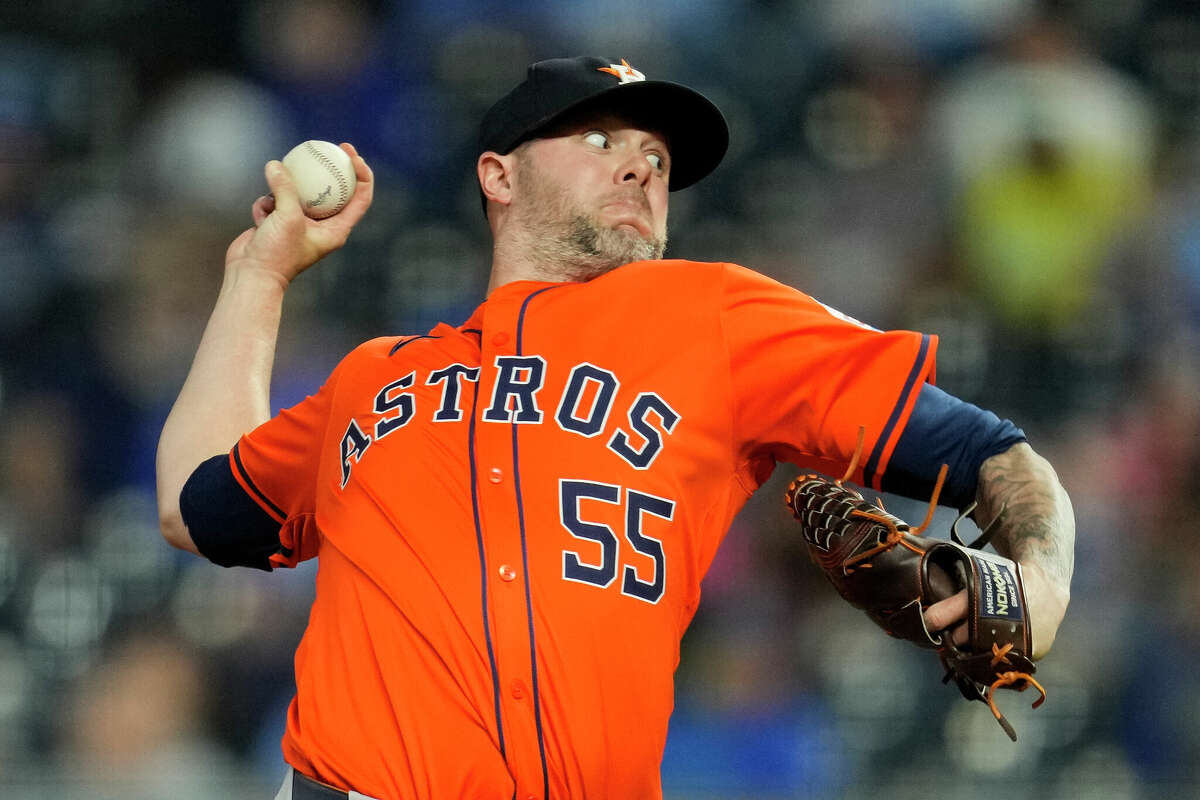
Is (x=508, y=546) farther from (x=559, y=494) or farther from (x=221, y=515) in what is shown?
(x=221, y=515)

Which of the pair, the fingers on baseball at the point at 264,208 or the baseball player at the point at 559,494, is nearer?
the baseball player at the point at 559,494

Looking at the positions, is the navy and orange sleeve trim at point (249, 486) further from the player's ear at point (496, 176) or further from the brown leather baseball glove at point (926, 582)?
the brown leather baseball glove at point (926, 582)

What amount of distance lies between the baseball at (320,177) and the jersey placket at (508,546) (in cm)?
65

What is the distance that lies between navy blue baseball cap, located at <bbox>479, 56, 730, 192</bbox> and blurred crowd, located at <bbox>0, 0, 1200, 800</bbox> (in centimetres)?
205

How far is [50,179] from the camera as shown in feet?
15.0

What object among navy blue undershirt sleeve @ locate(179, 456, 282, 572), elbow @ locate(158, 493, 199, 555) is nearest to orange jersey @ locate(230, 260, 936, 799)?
navy blue undershirt sleeve @ locate(179, 456, 282, 572)

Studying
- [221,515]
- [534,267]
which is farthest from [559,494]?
[221,515]

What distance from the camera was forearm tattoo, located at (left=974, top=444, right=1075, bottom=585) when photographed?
1.69 metres

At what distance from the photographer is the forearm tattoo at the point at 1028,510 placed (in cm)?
169

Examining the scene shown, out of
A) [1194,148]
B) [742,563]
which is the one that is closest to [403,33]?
[742,563]

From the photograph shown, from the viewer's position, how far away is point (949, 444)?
1.82 meters

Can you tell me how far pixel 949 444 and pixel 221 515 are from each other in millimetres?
1288

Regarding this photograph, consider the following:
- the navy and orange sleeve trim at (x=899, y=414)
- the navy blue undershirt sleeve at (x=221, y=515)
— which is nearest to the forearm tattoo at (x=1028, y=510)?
the navy and orange sleeve trim at (x=899, y=414)

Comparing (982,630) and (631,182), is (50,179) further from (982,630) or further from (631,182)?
(982,630)
